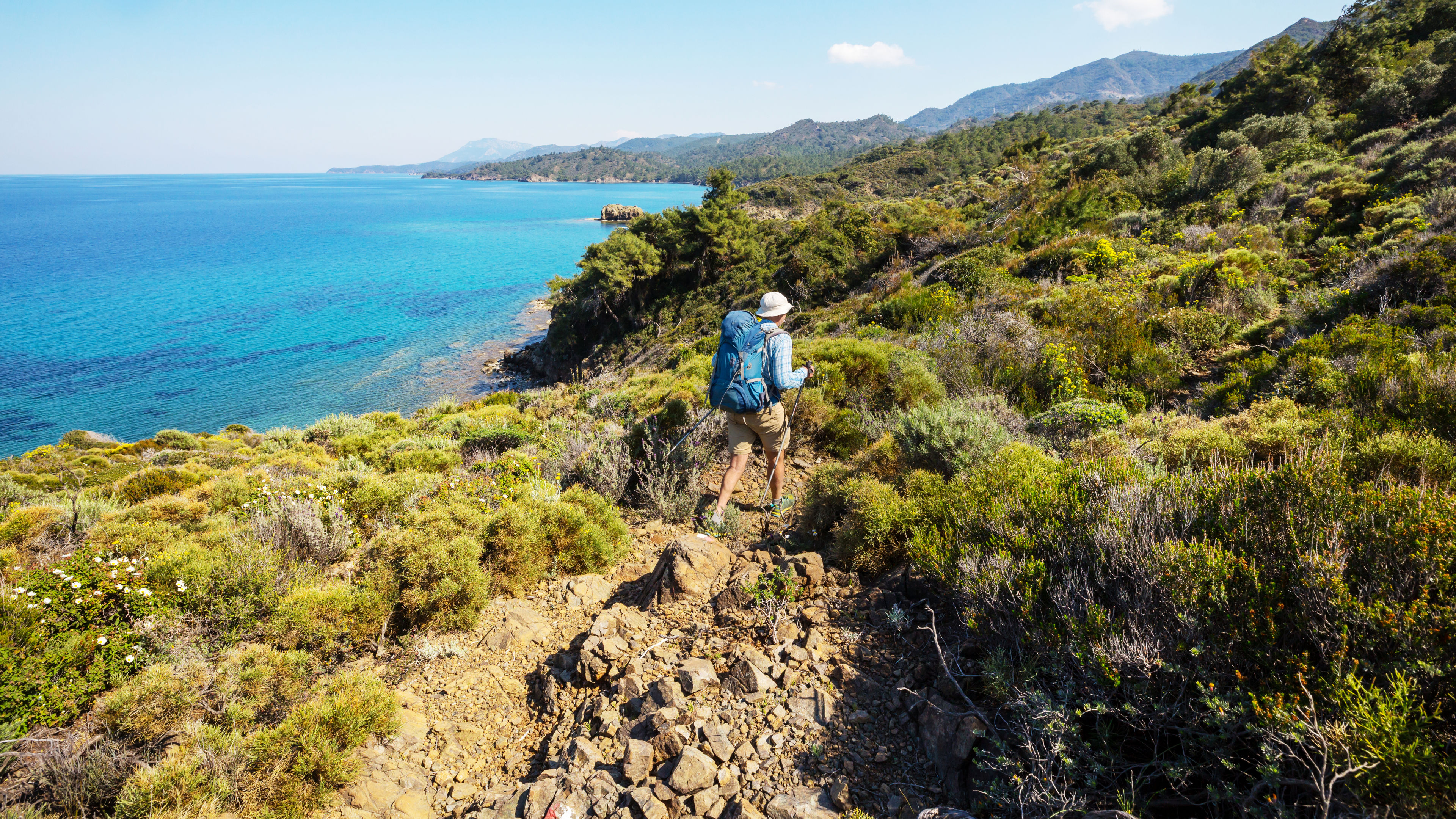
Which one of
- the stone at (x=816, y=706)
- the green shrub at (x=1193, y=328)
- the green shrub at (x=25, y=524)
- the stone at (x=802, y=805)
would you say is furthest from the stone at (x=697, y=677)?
the green shrub at (x=1193, y=328)

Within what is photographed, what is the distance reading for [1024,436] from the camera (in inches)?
201

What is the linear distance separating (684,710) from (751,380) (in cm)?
270

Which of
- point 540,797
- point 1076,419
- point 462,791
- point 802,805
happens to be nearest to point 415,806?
point 462,791

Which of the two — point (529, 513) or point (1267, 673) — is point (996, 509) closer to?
point (1267, 673)

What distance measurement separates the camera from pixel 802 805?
2.18 metres

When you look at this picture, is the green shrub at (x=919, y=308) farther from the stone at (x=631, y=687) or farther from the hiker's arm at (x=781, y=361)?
the stone at (x=631, y=687)

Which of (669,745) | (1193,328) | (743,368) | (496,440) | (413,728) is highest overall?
(743,368)

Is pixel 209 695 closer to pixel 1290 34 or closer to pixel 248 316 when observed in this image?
pixel 248 316

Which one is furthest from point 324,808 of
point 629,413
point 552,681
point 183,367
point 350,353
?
point 183,367

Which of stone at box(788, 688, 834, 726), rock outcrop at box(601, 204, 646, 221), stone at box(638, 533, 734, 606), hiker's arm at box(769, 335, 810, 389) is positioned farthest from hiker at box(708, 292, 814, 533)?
rock outcrop at box(601, 204, 646, 221)

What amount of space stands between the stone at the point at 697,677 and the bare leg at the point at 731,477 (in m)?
1.98

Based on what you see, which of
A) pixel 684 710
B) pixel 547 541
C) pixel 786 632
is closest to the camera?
pixel 684 710

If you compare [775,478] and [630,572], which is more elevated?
[775,478]

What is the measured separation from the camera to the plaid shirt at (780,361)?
4793 mm
